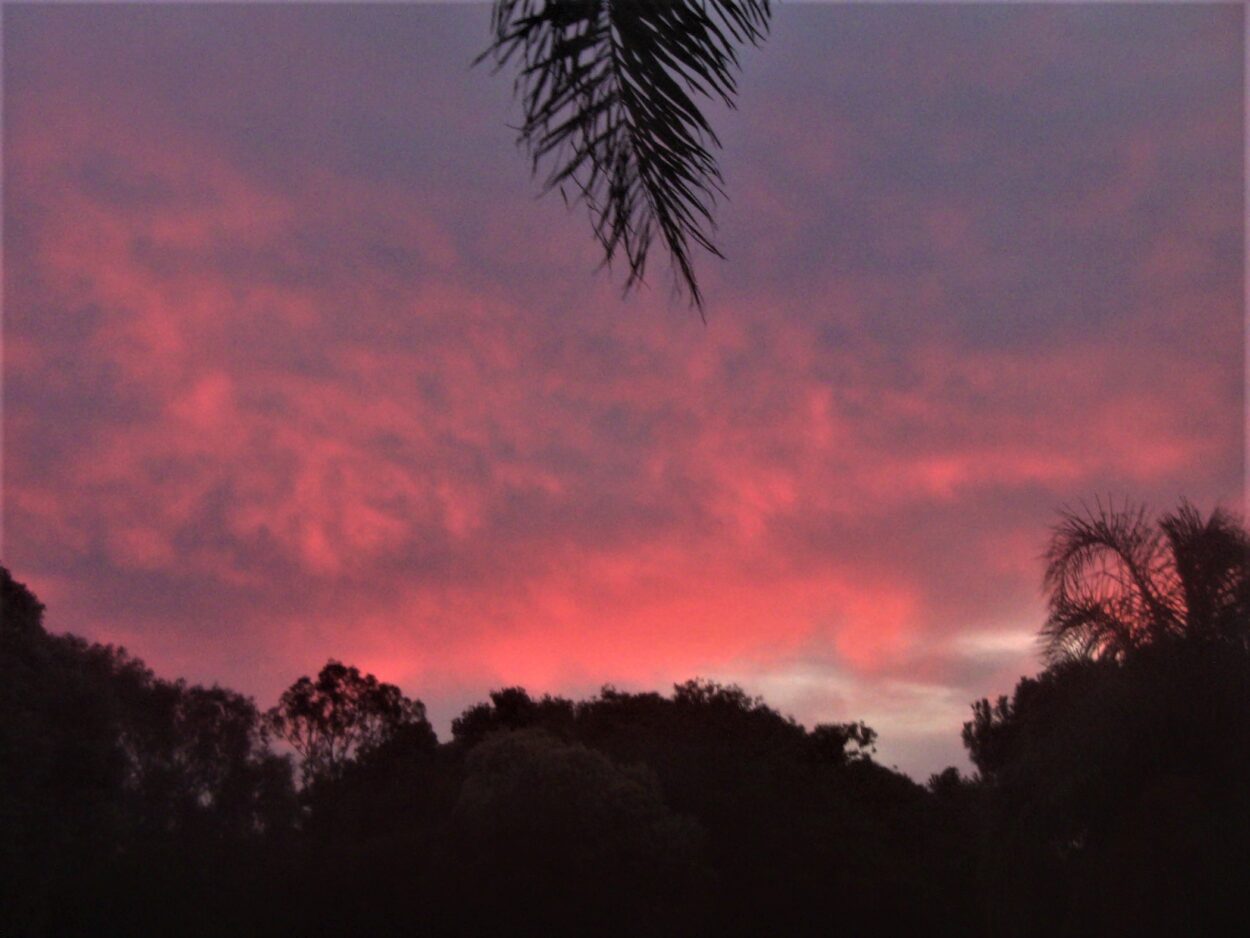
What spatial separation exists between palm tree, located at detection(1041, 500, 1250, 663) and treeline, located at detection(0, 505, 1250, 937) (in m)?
0.03

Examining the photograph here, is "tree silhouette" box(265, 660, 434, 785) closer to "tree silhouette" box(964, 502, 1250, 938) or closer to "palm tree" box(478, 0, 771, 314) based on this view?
"tree silhouette" box(964, 502, 1250, 938)

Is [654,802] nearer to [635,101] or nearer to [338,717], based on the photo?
[338,717]

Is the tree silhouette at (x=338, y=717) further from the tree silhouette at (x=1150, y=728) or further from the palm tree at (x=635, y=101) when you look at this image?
the palm tree at (x=635, y=101)

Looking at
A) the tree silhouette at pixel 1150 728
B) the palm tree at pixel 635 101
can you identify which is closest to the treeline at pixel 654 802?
the tree silhouette at pixel 1150 728

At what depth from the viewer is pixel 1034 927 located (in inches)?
653

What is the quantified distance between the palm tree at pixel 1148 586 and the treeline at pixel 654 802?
28mm

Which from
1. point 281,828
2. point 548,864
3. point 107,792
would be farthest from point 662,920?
point 107,792

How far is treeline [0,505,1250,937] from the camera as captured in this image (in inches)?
563

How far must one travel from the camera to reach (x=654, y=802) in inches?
1086

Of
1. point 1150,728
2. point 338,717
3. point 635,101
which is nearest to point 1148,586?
point 1150,728

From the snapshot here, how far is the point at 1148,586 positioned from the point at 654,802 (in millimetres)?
15381

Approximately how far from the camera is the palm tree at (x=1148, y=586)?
1391 centimetres

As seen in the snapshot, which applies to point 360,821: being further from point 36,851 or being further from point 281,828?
point 36,851

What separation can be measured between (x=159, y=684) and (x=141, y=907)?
4233 mm
